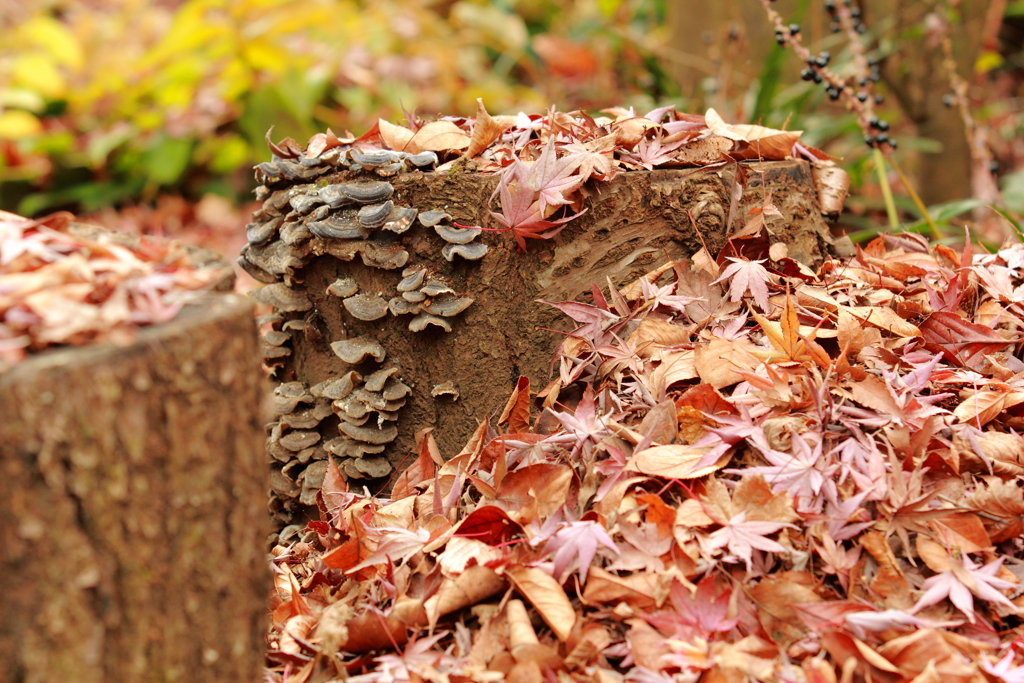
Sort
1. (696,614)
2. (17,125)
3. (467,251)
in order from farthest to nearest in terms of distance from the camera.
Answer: (17,125)
(467,251)
(696,614)

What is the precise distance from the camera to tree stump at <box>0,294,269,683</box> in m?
0.87

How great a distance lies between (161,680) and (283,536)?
0.95 meters

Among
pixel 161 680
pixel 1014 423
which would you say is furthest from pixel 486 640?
pixel 1014 423

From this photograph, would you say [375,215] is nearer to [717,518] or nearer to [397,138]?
[397,138]

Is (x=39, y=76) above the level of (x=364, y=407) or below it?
above

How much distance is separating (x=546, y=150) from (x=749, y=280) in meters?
0.59

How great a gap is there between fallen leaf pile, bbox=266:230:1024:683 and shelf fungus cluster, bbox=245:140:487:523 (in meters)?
0.24

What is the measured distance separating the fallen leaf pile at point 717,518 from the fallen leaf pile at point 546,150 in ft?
0.96

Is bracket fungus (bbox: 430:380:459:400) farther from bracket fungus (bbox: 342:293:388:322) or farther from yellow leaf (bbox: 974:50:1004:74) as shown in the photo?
yellow leaf (bbox: 974:50:1004:74)

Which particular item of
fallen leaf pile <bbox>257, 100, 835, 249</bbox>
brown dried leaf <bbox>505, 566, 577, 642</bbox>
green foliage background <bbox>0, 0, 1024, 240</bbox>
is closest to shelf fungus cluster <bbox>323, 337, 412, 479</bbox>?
fallen leaf pile <bbox>257, 100, 835, 249</bbox>

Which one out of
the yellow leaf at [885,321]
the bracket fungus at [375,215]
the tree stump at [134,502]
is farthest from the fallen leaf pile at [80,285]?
the yellow leaf at [885,321]

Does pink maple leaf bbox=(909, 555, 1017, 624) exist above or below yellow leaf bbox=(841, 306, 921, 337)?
below

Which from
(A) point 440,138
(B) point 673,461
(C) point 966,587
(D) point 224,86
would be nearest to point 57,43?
(D) point 224,86

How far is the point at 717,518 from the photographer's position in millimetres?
1300
